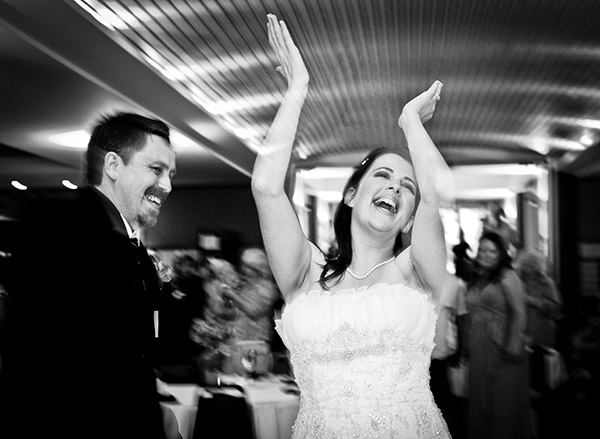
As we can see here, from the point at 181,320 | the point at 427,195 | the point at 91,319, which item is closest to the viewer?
the point at 91,319

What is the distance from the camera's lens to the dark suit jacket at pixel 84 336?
1278mm

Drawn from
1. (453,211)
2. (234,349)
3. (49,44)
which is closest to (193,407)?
(234,349)

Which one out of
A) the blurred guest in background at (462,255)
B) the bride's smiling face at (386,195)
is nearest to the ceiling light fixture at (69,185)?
the bride's smiling face at (386,195)

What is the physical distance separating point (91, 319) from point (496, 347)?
3.03ft

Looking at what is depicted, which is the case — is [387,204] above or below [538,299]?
above

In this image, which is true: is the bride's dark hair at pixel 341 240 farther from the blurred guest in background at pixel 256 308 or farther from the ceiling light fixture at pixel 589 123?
the ceiling light fixture at pixel 589 123

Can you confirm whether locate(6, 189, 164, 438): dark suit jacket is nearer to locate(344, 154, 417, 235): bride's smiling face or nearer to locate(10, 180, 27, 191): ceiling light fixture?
locate(10, 180, 27, 191): ceiling light fixture

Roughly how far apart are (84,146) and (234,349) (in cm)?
57

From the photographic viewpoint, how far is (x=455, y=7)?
1.48 meters

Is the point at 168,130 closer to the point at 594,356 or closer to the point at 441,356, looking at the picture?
the point at 441,356

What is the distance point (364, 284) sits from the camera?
1.40 m

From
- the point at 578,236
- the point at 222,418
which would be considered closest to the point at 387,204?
the point at 578,236

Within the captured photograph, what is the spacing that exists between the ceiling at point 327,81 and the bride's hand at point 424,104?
0.03m

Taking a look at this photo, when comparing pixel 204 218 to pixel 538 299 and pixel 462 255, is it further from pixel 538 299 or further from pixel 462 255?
pixel 538 299
